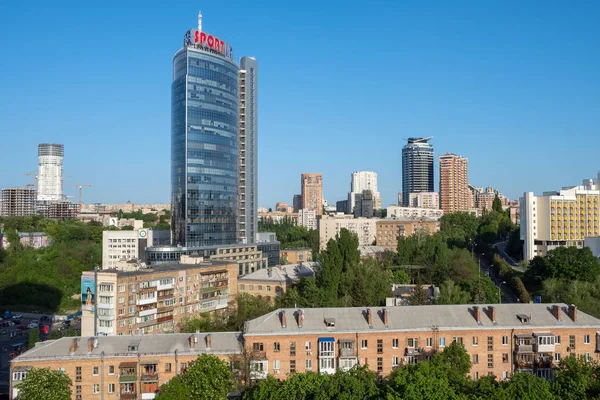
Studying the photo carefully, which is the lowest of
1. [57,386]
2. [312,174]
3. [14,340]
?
[14,340]

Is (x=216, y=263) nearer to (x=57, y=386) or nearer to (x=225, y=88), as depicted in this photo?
(x=225, y=88)

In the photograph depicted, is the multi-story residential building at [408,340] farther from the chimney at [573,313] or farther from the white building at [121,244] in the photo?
the white building at [121,244]

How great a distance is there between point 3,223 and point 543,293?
97010 mm

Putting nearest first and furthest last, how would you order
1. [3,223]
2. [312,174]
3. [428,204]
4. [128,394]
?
[128,394] → [3,223] → [428,204] → [312,174]

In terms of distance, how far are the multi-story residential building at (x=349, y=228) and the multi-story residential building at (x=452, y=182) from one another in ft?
170

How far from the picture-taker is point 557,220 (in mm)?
75188

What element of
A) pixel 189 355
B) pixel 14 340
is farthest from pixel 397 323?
pixel 14 340

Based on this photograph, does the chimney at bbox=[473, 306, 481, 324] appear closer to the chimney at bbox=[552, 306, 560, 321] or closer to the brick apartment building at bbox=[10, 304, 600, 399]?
the brick apartment building at bbox=[10, 304, 600, 399]

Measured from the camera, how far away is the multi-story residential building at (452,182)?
157m

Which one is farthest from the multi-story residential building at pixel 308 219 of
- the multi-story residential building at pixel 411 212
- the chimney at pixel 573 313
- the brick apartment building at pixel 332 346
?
the chimney at pixel 573 313

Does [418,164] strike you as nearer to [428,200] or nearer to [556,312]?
[428,200]

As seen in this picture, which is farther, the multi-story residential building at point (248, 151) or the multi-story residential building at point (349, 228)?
the multi-story residential building at point (349, 228)

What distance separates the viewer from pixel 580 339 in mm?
30844

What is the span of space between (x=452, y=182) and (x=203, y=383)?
14032cm
